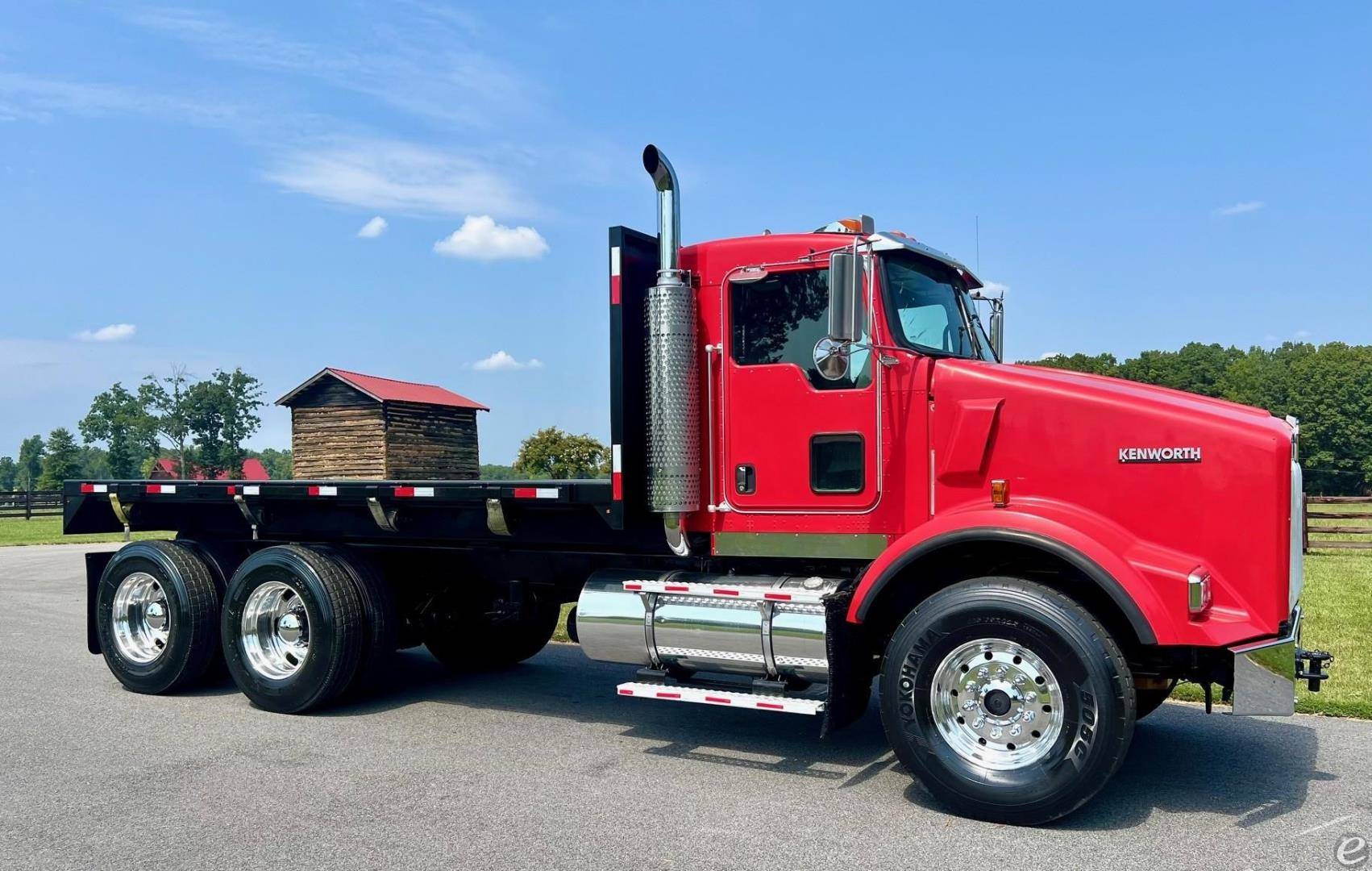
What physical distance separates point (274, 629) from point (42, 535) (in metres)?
28.4

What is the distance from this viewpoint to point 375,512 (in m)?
7.54

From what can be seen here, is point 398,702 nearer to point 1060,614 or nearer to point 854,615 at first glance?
point 854,615

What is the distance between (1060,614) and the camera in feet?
16.3

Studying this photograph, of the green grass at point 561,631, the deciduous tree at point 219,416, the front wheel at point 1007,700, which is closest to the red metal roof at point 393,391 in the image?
the green grass at point 561,631

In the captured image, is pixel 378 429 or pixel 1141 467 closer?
pixel 1141 467

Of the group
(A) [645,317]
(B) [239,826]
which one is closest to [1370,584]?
(A) [645,317]

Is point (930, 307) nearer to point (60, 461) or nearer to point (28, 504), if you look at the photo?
point (28, 504)

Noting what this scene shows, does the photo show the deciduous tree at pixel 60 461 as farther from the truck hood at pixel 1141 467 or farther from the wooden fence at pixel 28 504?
the truck hood at pixel 1141 467

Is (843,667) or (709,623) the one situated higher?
(709,623)

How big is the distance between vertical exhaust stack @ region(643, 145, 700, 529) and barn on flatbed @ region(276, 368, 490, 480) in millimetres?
18529

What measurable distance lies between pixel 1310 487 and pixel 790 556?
84865 mm

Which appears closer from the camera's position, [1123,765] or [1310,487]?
[1123,765]

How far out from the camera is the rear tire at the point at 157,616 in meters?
7.91

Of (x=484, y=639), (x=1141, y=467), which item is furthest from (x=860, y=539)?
(x=484, y=639)
